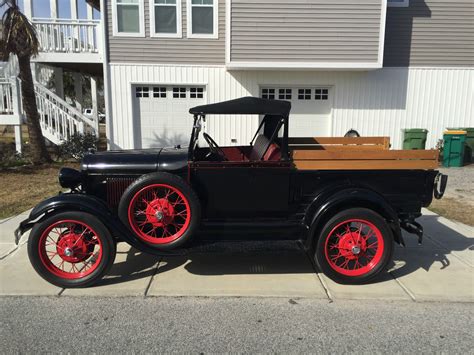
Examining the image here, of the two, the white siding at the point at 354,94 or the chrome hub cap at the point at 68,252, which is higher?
the white siding at the point at 354,94

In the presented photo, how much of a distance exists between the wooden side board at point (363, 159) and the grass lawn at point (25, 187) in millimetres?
5081

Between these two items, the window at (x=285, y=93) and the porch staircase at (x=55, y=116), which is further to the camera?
the porch staircase at (x=55, y=116)

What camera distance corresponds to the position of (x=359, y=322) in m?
3.29

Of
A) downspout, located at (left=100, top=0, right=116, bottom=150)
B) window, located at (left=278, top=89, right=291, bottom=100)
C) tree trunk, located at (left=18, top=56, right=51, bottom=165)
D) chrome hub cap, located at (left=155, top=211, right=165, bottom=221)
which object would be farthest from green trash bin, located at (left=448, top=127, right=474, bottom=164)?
tree trunk, located at (left=18, top=56, right=51, bottom=165)

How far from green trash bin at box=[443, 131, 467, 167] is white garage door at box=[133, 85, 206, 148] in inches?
293

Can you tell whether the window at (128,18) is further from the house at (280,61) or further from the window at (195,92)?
the window at (195,92)

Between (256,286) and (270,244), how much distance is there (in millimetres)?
482

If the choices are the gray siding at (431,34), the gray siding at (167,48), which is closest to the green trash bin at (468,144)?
the gray siding at (431,34)

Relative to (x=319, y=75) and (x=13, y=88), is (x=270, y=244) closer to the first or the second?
(x=319, y=75)

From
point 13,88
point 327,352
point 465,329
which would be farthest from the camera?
point 13,88

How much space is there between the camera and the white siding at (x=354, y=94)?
11.8 meters

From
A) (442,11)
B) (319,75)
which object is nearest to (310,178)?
(319,75)

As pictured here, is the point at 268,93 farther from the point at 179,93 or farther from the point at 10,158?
the point at 10,158

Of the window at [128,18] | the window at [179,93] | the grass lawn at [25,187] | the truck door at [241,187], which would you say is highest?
the window at [128,18]
